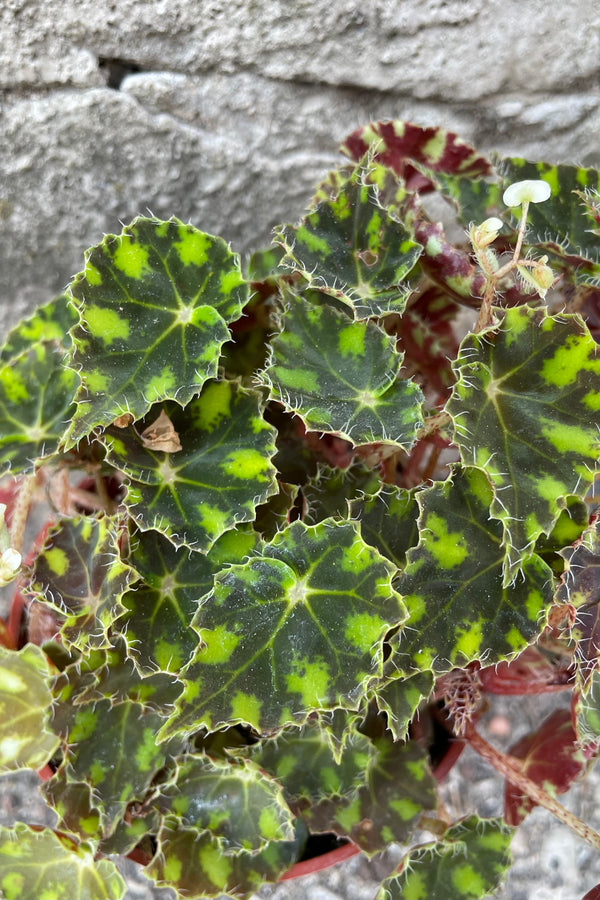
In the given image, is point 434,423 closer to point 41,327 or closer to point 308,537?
point 308,537

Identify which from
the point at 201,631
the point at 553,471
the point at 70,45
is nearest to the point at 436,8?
the point at 70,45

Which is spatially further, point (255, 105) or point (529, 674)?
point (255, 105)

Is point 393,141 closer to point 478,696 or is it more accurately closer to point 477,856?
point 478,696

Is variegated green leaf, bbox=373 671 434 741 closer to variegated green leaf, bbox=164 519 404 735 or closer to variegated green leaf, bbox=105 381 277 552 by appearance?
variegated green leaf, bbox=164 519 404 735

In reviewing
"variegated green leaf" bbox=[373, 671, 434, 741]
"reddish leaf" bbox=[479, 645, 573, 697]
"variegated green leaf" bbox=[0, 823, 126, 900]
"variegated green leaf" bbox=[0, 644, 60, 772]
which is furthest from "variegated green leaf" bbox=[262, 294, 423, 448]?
"variegated green leaf" bbox=[0, 823, 126, 900]

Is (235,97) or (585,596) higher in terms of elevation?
(235,97)

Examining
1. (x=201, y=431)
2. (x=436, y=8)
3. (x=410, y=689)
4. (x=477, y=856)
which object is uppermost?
(x=436, y=8)

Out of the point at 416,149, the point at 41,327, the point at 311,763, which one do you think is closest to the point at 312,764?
the point at 311,763
